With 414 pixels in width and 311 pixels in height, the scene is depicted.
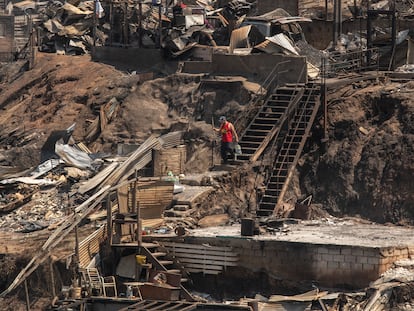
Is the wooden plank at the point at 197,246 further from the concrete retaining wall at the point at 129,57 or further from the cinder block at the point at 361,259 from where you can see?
the concrete retaining wall at the point at 129,57

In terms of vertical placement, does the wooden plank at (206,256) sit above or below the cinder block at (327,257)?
below

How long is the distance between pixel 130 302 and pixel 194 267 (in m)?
2.27

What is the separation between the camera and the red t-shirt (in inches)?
1474

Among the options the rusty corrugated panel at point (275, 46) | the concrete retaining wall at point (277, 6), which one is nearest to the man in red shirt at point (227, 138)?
the rusty corrugated panel at point (275, 46)

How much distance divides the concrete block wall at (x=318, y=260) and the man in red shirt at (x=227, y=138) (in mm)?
3962

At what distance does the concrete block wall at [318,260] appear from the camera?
3275cm

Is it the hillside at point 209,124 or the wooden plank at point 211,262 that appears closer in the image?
the wooden plank at point 211,262

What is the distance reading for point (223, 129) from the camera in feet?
123

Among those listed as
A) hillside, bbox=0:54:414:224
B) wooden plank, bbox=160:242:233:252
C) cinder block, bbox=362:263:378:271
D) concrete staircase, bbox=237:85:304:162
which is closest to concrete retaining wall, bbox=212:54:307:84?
concrete staircase, bbox=237:85:304:162

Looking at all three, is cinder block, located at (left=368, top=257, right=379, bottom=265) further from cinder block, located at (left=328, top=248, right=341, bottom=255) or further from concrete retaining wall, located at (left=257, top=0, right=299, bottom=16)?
concrete retaining wall, located at (left=257, top=0, right=299, bottom=16)

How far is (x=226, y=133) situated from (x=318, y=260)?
5191 mm

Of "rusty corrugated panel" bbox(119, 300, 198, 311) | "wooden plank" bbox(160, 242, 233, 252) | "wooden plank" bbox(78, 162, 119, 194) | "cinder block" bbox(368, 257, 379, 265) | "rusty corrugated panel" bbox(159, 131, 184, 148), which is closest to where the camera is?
"rusty corrugated panel" bbox(119, 300, 198, 311)

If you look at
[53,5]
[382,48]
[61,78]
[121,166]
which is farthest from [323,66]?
[53,5]

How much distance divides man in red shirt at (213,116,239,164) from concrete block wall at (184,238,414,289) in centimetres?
396
